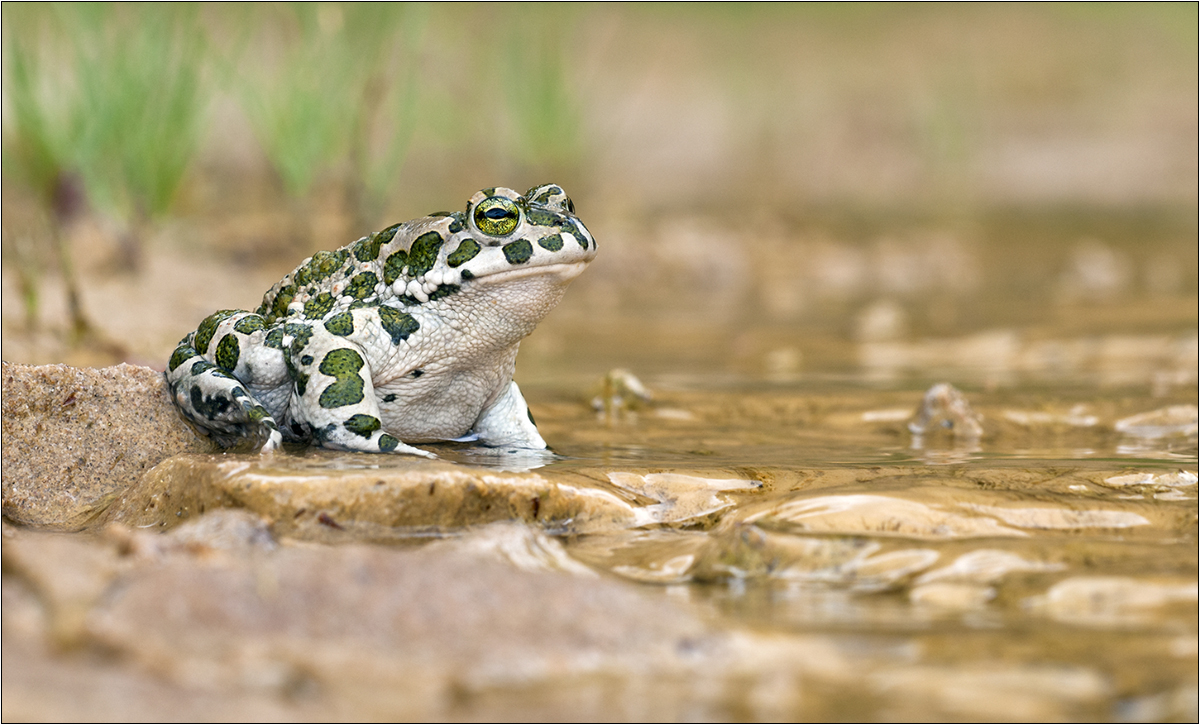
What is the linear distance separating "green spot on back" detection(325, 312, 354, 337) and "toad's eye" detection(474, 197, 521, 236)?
450mm

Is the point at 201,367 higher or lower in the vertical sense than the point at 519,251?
lower

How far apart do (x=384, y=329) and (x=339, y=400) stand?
27 cm

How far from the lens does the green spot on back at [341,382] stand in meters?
3.29

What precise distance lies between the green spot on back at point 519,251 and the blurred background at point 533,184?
2244 mm

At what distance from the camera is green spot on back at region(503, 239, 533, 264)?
3.36 meters

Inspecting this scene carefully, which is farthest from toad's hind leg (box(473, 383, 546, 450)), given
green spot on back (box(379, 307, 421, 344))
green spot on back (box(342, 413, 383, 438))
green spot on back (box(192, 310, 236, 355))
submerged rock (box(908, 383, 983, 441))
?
submerged rock (box(908, 383, 983, 441))

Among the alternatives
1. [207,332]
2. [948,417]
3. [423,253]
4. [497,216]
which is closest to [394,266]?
[423,253]

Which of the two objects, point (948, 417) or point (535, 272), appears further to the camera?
point (948, 417)

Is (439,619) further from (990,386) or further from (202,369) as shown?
(990,386)

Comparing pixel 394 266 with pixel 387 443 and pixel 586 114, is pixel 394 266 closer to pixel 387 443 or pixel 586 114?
pixel 387 443

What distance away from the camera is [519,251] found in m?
3.36

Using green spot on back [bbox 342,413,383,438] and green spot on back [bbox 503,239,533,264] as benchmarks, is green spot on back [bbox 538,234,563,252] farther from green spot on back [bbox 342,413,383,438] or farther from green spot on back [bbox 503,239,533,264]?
green spot on back [bbox 342,413,383,438]

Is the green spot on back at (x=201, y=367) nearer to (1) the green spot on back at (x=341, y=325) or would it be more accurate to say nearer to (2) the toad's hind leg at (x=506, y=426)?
(1) the green spot on back at (x=341, y=325)

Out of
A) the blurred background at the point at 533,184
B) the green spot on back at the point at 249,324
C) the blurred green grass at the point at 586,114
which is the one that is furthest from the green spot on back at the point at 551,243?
the blurred green grass at the point at 586,114
